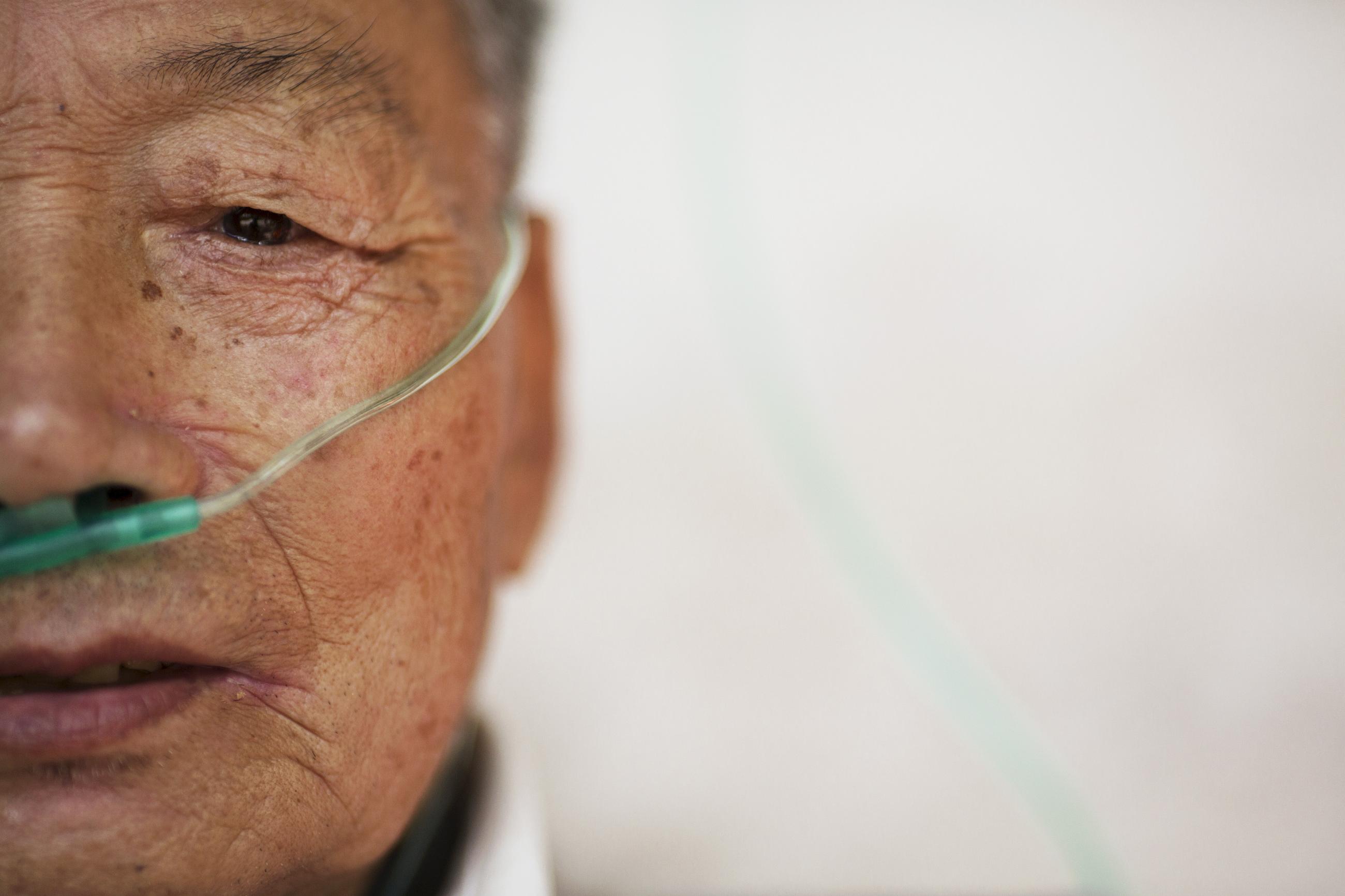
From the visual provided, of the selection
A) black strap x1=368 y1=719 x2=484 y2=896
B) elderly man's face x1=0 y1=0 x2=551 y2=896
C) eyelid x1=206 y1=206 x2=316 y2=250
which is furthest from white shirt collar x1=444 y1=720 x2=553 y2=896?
eyelid x1=206 y1=206 x2=316 y2=250

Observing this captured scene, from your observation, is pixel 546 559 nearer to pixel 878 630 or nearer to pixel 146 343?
pixel 878 630

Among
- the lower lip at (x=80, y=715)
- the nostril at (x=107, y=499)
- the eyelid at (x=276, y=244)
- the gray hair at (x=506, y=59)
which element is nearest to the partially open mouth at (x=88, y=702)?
the lower lip at (x=80, y=715)

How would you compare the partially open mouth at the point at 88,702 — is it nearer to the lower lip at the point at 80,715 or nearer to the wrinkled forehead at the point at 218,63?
the lower lip at the point at 80,715

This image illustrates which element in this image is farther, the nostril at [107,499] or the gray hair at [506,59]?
the gray hair at [506,59]

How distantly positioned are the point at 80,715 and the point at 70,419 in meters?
0.21

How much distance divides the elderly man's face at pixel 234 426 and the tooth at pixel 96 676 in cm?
3

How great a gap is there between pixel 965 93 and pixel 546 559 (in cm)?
99

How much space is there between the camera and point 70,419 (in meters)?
0.74

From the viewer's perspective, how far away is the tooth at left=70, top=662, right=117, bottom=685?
809 millimetres

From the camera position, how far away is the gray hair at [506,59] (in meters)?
1.14

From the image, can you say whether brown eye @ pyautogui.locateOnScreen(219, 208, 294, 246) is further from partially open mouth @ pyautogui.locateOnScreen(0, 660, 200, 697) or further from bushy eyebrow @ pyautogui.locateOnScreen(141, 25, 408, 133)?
partially open mouth @ pyautogui.locateOnScreen(0, 660, 200, 697)

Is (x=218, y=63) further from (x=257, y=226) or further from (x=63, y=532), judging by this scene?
(x=63, y=532)

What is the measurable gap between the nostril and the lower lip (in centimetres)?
14

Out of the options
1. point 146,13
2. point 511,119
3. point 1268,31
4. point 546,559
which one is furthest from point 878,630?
point 146,13
